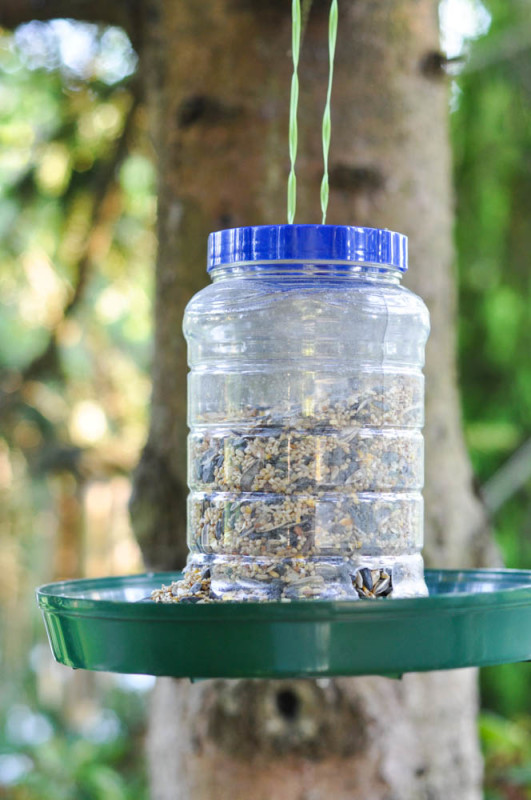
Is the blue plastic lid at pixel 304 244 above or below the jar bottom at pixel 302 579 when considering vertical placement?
above

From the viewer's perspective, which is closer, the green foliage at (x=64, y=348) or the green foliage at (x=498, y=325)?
the green foliage at (x=64, y=348)

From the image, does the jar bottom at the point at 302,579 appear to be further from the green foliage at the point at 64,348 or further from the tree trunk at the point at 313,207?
the green foliage at the point at 64,348

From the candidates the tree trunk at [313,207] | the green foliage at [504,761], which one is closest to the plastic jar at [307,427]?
the tree trunk at [313,207]

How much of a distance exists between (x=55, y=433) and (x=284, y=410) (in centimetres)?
206

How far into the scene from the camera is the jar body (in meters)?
1.40

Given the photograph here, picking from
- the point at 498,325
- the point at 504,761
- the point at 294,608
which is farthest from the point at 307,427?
the point at 504,761

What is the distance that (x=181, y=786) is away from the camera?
2.25 meters

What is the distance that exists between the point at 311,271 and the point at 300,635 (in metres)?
0.56

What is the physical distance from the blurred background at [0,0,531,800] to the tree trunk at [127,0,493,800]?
0.18 meters

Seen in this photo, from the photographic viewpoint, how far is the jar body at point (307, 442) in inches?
55.0

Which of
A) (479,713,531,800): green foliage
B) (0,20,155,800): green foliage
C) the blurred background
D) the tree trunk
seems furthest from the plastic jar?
(479,713,531,800): green foliage

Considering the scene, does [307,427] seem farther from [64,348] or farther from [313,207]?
[64,348]

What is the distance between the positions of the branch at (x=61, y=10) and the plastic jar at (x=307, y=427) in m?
1.53

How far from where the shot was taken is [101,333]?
7.62 meters
